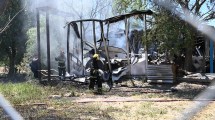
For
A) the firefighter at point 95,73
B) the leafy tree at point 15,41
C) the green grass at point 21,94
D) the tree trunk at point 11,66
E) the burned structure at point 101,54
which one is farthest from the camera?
the tree trunk at point 11,66

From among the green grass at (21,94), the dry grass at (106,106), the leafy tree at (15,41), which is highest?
the leafy tree at (15,41)

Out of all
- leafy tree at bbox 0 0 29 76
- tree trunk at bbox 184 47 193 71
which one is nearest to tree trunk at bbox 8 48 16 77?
leafy tree at bbox 0 0 29 76

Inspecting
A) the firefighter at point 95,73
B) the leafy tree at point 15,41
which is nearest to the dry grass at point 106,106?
the firefighter at point 95,73

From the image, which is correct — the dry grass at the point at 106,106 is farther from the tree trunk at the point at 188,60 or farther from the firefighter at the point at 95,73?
the tree trunk at the point at 188,60

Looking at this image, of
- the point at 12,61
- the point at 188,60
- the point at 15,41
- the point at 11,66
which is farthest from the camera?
the point at 12,61

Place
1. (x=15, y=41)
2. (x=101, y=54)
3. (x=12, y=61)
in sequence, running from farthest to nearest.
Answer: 1. (x=12, y=61)
2. (x=15, y=41)
3. (x=101, y=54)

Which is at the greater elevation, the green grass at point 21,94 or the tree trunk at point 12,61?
the tree trunk at point 12,61

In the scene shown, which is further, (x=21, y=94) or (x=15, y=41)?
(x=15, y=41)

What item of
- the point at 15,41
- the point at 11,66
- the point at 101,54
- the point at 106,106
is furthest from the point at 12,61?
the point at 106,106

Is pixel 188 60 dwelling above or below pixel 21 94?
above

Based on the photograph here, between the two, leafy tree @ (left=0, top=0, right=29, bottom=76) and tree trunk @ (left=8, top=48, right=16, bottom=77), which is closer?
leafy tree @ (left=0, top=0, right=29, bottom=76)

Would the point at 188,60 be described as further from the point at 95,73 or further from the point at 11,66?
the point at 11,66

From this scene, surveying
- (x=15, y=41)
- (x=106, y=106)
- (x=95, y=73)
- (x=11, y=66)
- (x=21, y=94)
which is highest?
(x=15, y=41)

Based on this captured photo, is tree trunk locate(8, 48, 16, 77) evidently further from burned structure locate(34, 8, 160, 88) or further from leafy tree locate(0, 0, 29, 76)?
burned structure locate(34, 8, 160, 88)
